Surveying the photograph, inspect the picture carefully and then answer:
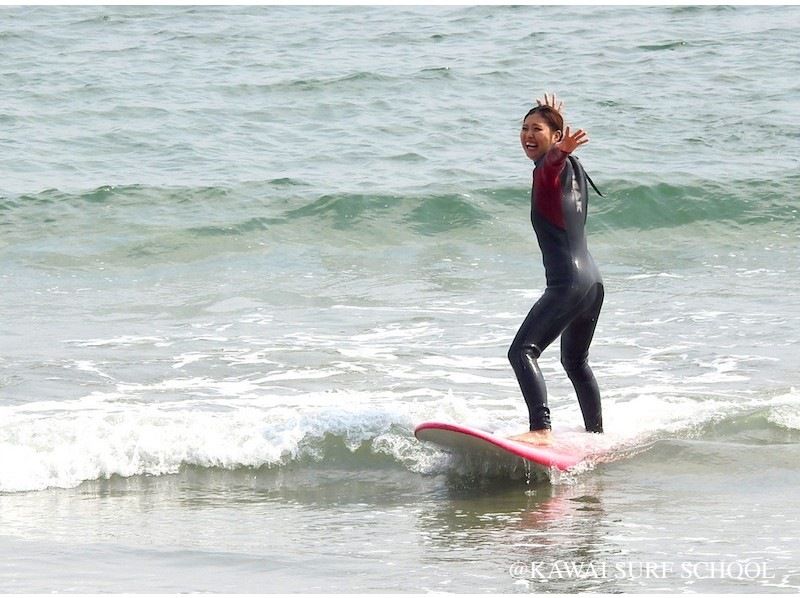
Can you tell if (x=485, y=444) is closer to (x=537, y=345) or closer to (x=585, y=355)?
(x=537, y=345)

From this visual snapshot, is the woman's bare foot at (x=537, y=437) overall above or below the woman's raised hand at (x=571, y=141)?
below

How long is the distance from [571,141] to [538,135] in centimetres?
26

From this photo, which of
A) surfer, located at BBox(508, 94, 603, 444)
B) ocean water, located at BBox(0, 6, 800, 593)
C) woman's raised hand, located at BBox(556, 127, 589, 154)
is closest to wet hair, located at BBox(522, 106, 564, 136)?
surfer, located at BBox(508, 94, 603, 444)

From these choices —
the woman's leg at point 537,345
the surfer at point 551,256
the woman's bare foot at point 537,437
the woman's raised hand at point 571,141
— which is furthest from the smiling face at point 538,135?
the woman's bare foot at point 537,437

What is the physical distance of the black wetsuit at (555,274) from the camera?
6414 mm

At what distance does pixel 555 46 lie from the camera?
2255cm

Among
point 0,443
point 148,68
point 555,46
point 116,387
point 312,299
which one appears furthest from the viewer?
point 555,46

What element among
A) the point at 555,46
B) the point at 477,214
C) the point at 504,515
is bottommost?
the point at 504,515

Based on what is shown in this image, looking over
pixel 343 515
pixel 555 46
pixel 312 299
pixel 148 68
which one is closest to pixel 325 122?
pixel 148 68

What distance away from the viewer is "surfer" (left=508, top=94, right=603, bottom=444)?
6359mm

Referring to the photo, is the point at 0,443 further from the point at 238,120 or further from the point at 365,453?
the point at 238,120

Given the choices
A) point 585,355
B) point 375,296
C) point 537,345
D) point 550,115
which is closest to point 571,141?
point 550,115

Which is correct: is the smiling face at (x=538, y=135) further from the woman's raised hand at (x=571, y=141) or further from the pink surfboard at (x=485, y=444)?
the pink surfboard at (x=485, y=444)

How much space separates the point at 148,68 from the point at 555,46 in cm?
702
